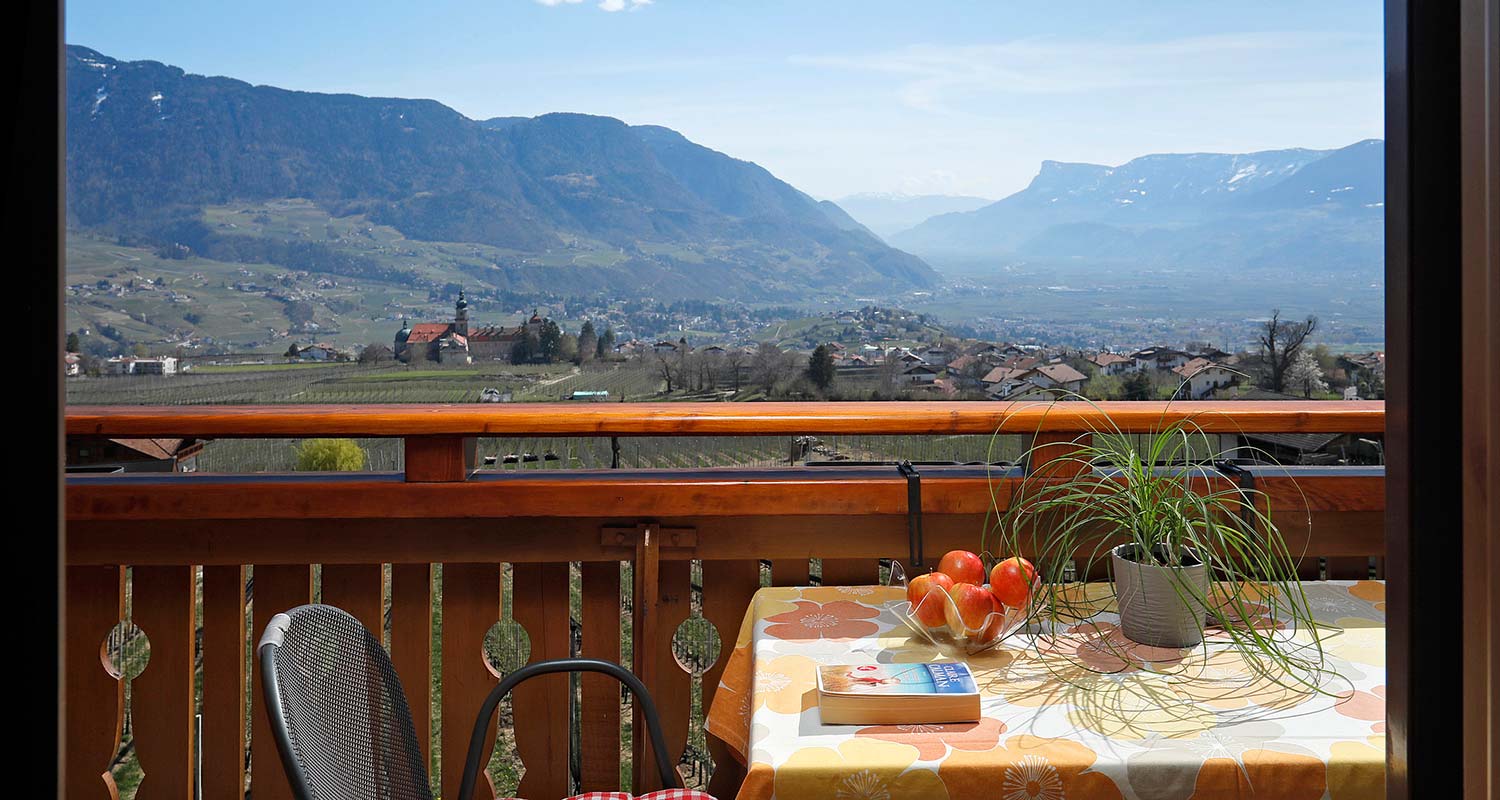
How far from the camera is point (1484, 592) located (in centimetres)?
51

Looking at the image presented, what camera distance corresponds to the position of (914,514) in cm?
184

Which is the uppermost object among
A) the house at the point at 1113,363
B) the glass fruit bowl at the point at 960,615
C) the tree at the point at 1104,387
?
the house at the point at 1113,363

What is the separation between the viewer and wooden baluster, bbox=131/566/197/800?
1897mm

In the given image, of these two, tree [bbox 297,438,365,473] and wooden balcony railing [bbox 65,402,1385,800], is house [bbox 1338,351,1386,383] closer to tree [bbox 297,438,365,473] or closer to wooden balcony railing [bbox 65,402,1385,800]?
wooden balcony railing [bbox 65,402,1385,800]

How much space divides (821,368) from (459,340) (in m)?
0.92

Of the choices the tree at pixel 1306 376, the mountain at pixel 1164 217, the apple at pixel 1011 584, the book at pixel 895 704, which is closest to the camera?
the book at pixel 895 704

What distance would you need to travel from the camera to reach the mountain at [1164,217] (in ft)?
10.7

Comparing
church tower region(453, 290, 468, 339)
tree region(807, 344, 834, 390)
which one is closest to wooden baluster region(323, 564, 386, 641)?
church tower region(453, 290, 468, 339)

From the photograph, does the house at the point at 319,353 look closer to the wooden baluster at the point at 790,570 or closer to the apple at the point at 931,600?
the wooden baluster at the point at 790,570

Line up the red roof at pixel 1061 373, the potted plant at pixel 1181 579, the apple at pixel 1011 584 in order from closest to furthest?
the potted plant at pixel 1181 579
the apple at pixel 1011 584
the red roof at pixel 1061 373

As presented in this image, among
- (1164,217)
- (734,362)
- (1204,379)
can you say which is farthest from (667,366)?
(1164,217)

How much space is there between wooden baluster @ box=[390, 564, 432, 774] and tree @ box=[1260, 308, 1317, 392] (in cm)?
190

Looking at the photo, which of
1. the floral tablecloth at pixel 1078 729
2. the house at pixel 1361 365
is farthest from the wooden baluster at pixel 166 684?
the house at pixel 1361 365

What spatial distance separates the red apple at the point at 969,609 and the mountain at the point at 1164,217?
2.04 meters
